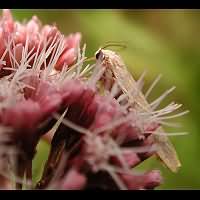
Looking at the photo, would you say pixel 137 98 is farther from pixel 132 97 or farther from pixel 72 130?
pixel 72 130

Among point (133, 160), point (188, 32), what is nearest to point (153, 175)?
point (133, 160)

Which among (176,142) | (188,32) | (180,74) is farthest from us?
(188,32)

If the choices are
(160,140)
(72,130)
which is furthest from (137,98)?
(72,130)

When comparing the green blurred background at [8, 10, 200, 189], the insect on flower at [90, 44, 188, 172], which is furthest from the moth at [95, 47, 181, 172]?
the green blurred background at [8, 10, 200, 189]

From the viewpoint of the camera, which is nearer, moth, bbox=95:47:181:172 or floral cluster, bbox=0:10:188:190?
floral cluster, bbox=0:10:188:190

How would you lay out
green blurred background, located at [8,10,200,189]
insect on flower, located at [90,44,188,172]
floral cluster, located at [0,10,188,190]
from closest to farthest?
1. floral cluster, located at [0,10,188,190]
2. insect on flower, located at [90,44,188,172]
3. green blurred background, located at [8,10,200,189]

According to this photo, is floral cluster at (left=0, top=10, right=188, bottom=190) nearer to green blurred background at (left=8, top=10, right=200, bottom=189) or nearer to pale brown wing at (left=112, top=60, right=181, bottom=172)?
pale brown wing at (left=112, top=60, right=181, bottom=172)

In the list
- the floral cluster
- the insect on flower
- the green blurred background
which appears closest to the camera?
the floral cluster

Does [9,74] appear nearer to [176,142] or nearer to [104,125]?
[104,125]
